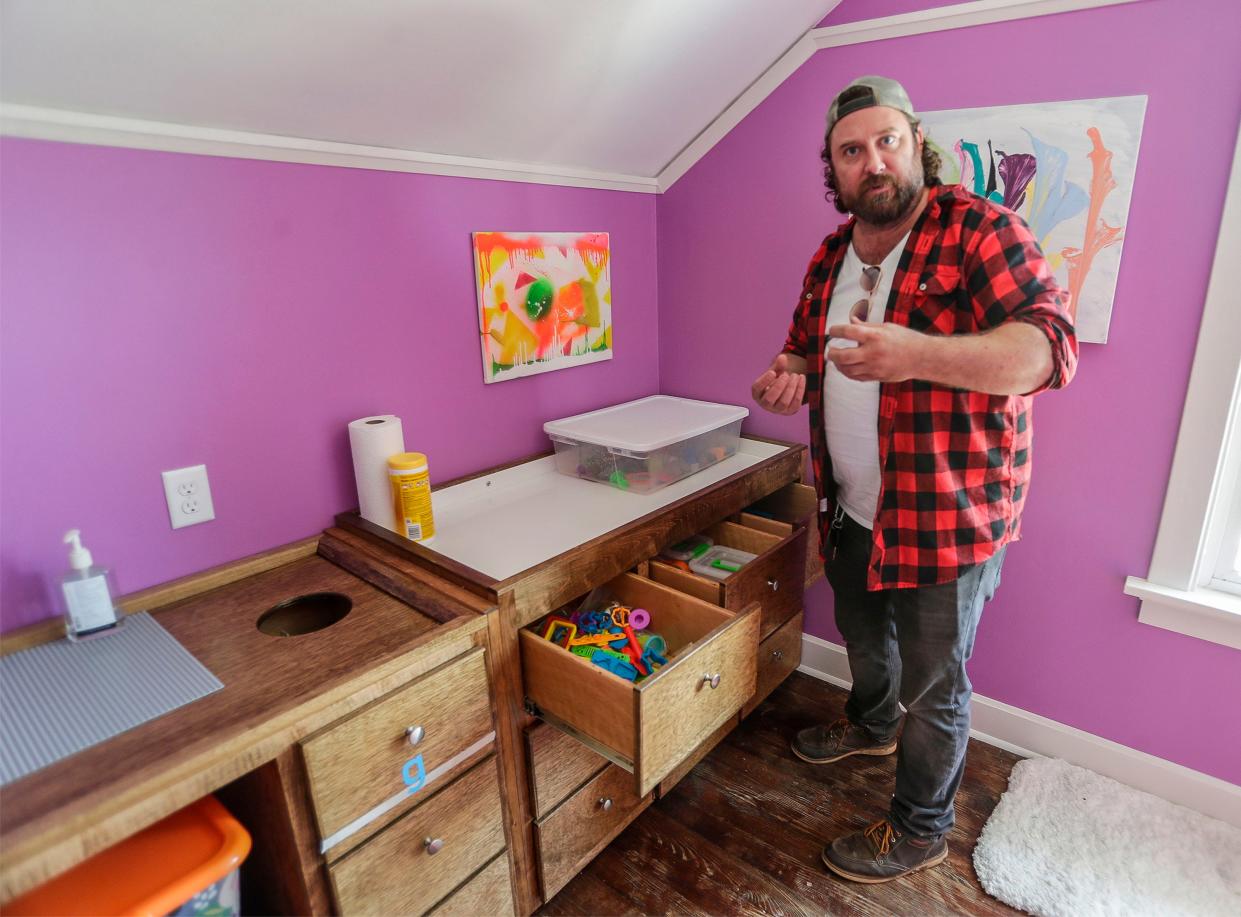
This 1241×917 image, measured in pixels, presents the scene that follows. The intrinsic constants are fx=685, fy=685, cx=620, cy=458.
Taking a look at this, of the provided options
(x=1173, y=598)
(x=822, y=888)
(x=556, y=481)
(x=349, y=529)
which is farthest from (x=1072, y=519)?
(x=349, y=529)

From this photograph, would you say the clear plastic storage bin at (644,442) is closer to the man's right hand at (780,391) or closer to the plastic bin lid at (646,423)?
the plastic bin lid at (646,423)

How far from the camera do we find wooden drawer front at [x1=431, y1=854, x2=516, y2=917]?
1.15 metres

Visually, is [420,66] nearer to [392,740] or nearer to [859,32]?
[859,32]

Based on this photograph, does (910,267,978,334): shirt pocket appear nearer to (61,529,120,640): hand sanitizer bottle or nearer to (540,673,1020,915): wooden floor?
(540,673,1020,915): wooden floor

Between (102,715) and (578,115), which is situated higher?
(578,115)

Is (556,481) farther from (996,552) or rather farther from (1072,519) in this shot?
(1072,519)

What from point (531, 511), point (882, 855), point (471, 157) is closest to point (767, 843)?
point (882, 855)

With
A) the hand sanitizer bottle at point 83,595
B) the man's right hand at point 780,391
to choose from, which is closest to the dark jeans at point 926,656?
the man's right hand at point 780,391

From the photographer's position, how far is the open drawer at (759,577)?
4.71ft

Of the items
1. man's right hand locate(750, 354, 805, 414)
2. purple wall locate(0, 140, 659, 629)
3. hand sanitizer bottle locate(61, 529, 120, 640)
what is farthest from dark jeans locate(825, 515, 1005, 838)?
hand sanitizer bottle locate(61, 529, 120, 640)

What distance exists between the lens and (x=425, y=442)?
5.26ft

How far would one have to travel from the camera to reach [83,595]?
1.07 meters

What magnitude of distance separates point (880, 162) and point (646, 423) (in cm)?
88

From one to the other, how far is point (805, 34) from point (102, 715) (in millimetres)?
1951
